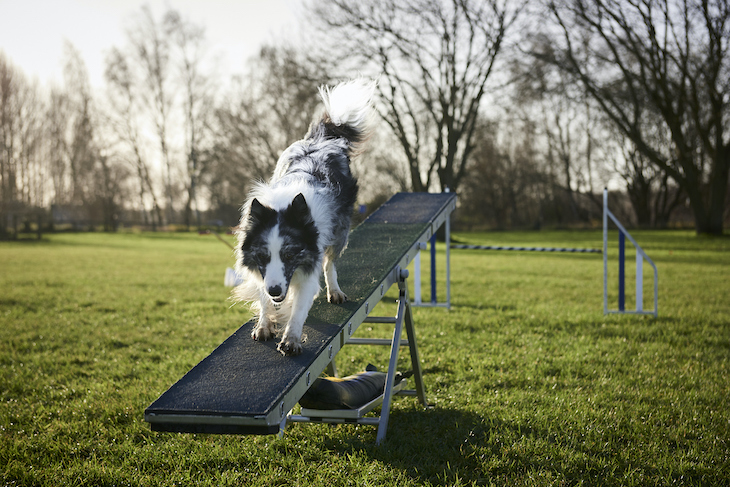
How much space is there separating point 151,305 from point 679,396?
26.8ft

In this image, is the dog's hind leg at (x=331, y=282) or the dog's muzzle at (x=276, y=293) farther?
the dog's hind leg at (x=331, y=282)

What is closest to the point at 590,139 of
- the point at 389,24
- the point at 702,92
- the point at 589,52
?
the point at 702,92

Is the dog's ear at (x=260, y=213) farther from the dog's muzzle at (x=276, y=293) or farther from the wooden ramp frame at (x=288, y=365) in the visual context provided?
the wooden ramp frame at (x=288, y=365)

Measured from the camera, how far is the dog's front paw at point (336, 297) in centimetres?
421

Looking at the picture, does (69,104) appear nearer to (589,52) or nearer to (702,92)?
(589,52)

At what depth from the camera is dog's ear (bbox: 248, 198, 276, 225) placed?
341 cm

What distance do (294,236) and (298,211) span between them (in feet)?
0.56

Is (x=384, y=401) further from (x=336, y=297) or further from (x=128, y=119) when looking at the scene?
(x=128, y=119)

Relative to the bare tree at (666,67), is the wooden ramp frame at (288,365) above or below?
below

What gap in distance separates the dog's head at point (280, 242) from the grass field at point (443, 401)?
1273mm

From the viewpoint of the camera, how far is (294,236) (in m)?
3.49

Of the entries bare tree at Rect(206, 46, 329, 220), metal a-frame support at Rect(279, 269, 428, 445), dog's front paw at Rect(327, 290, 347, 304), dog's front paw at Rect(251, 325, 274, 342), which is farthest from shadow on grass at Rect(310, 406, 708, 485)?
bare tree at Rect(206, 46, 329, 220)

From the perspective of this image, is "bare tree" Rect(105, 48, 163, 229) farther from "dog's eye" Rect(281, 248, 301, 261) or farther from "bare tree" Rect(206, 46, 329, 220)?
"dog's eye" Rect(281, 248, 301, 261)

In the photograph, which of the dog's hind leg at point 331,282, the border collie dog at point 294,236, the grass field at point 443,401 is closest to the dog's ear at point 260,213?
the border collie dog at point 294,236
